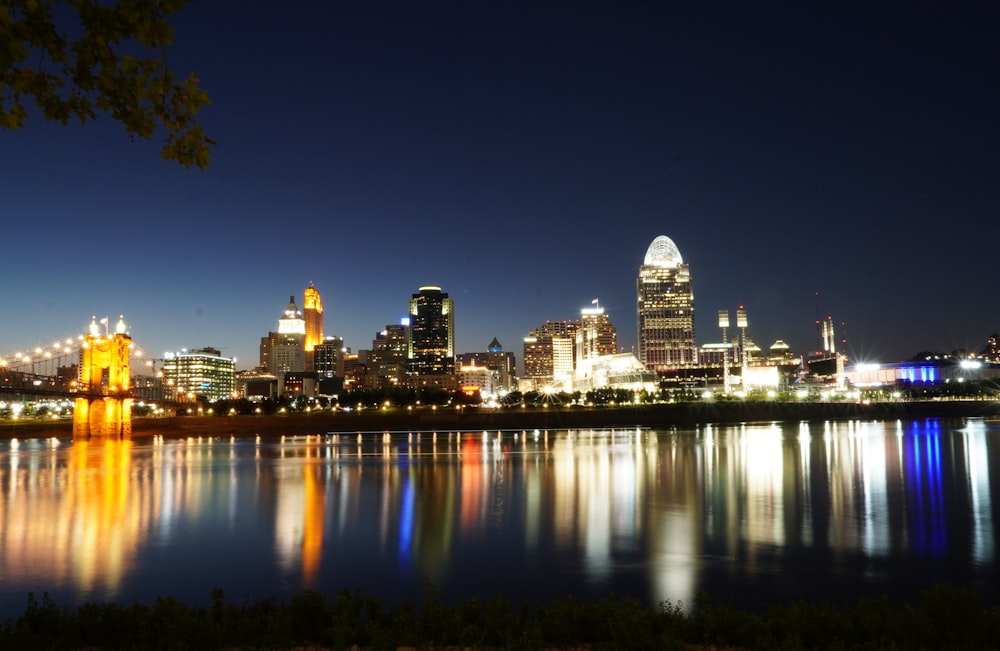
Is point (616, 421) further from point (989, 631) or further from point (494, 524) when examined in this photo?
point (989, 631)

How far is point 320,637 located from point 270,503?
21.0 meters

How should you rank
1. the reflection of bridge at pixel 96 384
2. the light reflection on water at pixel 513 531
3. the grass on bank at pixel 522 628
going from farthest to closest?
the reflection of bridge at pixel 96 384
the light reflection on water at pixel 513 531
the grass on bank at pixel 522 628

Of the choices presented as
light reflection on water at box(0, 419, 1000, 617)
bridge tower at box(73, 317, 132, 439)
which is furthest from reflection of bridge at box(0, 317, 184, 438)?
light reflection on water at box(0, 419, 1000, 617)

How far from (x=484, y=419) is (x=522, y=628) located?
11146 cm

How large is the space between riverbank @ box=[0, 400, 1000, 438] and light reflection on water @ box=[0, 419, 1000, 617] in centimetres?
7067

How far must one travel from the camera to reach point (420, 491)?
3200cm

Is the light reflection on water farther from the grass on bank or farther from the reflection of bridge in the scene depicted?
the reflection of bridge

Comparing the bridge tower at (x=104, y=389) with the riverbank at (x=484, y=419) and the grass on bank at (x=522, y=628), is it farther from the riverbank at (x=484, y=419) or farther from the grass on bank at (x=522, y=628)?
the grass on bank at (x=522, y=628)

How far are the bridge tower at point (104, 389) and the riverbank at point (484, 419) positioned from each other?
4286 millimetres

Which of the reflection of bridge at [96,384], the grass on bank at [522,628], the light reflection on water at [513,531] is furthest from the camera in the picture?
the reflection of bridge at [96,384]

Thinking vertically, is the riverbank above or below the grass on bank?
below

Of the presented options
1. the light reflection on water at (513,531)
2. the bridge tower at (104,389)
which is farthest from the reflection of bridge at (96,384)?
the light reflection on water at (513,531)

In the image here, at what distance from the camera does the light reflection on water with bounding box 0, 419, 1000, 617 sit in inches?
627

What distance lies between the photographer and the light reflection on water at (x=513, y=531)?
1593 cm
